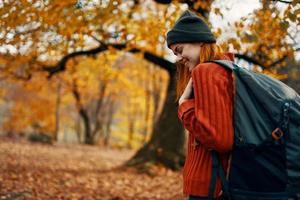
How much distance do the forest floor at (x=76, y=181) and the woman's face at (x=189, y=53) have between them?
5124 millimetres

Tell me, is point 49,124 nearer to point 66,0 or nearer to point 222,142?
point 66,0

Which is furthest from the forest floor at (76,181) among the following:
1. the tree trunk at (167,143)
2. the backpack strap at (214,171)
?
the backpack strap at (214,171)

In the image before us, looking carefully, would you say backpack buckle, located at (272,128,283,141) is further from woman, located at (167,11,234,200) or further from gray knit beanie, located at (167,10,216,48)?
gray knit beanie, located at (167,10,216,48)

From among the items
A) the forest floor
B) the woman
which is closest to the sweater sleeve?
the woman

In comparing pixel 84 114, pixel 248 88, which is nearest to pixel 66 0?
pixel 248 88

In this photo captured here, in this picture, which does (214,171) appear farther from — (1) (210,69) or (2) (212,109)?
(1) (210,69)

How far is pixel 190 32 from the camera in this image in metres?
2.61

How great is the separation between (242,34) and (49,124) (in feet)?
90.9

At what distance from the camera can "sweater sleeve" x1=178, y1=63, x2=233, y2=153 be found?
2.27m

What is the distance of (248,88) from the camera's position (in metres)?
2.33

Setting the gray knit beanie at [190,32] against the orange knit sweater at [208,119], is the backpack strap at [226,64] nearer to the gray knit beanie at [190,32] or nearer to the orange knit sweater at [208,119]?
the orange knit sweater at [208,119]

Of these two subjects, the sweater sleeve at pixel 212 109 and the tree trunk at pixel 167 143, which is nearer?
the sweater sleeve at pixel 212 109

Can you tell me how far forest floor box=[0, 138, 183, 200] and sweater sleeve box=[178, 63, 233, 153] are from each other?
17.5ft

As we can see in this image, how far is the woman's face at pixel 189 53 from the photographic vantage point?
104 inches
